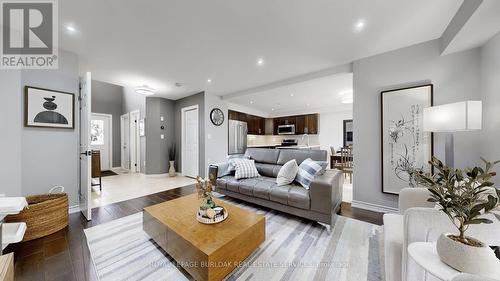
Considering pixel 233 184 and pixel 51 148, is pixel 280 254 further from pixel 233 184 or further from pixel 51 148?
pixel 51 148

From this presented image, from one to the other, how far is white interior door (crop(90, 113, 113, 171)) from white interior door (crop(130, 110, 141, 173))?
99 centimetres

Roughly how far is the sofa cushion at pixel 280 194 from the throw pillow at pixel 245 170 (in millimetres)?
713

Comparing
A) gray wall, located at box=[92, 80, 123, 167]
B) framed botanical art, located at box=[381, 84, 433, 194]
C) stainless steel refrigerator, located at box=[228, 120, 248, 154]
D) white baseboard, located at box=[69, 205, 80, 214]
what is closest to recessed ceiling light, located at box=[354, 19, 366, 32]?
framed botanical art, located at box=[381, 84, 433, 194]

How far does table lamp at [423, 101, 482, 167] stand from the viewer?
1.66 m

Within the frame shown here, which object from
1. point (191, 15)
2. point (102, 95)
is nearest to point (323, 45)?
point (191, 15)

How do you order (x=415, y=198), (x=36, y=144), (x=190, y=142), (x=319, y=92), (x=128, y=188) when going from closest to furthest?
(x=415, y=198) → (x=36, y=144) → (x=128, y=188) → (x=319, y=92) → (x=190, y=142)

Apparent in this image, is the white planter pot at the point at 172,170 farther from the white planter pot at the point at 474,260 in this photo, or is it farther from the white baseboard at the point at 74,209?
the white planter pot at the point at 474,260

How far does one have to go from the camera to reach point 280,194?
2.48 m

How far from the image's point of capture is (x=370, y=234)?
2.13 meters

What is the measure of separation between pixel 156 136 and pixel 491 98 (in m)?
6.53

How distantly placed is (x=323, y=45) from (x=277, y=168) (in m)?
2.09

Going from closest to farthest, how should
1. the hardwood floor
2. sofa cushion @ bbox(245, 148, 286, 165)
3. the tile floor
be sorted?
1. the hardwood floor
2. the tile floor
3. sofa cushion @ bbox(245, 148, 286, 165)

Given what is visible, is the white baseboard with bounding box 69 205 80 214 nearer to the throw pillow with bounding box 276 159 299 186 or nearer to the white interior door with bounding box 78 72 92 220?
the white interior door with bounding box 78 72 92 220

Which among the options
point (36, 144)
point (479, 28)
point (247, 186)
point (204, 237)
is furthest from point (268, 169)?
point (36, 144)
